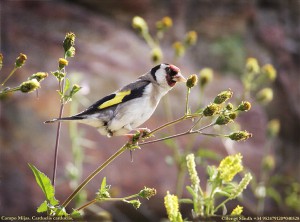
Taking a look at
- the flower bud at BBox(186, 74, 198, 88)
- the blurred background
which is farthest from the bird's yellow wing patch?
the blurred background

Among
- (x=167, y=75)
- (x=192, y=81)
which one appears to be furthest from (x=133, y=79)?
(x=192, y=81)

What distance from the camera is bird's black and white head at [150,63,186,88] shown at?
0.99m

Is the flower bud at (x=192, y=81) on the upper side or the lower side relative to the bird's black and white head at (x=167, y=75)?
lower

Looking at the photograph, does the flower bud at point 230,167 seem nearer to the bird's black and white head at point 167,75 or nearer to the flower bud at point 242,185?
the flower bud at point 242,185

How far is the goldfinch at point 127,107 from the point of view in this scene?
0.99 meters

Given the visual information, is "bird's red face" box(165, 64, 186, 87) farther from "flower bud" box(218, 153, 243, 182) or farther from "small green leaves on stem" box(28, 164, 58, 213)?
"small green leaves on stem" box(28, 164, 58, 213)

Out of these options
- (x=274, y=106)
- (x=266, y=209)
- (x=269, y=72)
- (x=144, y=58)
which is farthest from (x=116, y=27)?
(x=269, y=72)

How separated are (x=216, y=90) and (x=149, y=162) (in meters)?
0.69

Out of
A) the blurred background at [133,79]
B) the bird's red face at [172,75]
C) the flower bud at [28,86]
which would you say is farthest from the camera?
the blurred background at [133,79]

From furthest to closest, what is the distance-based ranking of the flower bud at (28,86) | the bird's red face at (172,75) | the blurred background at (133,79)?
the blurred background at (133,79)
the bird's red face at (172,75)
the flower bud at (28,86)

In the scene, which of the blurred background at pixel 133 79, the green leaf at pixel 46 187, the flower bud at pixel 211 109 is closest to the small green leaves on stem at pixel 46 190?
the green leaf at pixel 46 187

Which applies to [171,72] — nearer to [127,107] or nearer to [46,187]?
[127,107]

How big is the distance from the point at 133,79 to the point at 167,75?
1.74m

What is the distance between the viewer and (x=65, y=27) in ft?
9.89
